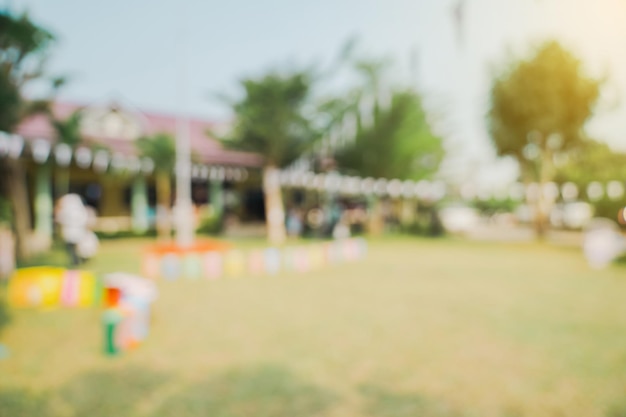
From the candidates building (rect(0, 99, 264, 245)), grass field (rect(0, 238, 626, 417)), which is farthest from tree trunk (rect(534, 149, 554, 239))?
building (rect(0, 99, 264, 245))

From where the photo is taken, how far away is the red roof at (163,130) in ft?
58.3

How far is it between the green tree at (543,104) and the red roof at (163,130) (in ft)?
33.0

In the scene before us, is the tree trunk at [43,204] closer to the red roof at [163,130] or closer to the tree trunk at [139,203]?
the red roof at [163,130]

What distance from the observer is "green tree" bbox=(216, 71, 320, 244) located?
1570 centimetres

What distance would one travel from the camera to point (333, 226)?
1739 centimetres

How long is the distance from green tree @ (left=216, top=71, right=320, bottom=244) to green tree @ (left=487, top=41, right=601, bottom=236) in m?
7.65

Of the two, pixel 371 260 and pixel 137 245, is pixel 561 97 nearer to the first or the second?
pixel 371 260

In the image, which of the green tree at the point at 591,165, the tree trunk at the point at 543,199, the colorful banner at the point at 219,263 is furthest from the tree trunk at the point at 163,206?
the green tree at the point at 591,165

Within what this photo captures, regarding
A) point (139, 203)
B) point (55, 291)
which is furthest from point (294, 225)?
point (55, 291)

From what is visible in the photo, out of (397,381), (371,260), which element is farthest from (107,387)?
(371,260)

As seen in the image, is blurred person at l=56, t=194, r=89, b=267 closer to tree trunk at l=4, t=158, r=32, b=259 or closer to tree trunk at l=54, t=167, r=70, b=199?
tree trunk at l=4, t=158, r=32, b=259

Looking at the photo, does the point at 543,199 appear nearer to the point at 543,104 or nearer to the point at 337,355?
the point at 543,104

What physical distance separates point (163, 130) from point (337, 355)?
573 inches

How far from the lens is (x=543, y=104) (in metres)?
16.4
